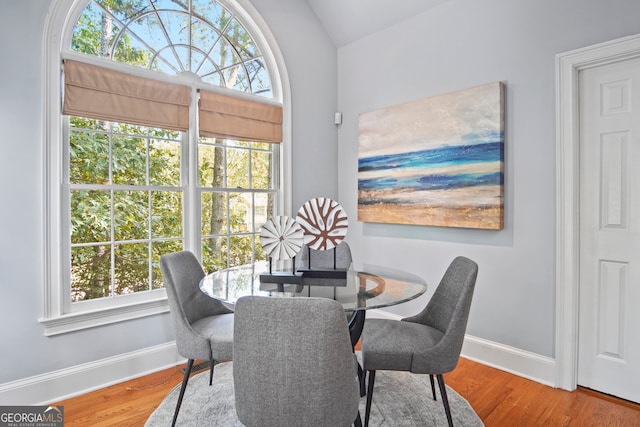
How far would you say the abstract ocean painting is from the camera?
8.89 ft

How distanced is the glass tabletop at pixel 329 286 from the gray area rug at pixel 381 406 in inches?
29.4

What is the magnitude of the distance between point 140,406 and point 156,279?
2.99ft

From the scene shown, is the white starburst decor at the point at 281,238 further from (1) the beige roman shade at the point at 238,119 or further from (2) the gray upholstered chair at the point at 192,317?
(1) the beige roman shade at the point at 238,119

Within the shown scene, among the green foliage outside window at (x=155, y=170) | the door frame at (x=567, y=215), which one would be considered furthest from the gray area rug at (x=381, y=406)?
the green foliage outside window at (x=155, y=170)

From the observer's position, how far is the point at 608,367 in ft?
7.68

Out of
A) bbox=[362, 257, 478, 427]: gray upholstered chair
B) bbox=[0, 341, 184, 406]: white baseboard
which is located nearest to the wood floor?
bbox=[0, 341, 184, 406]: white baseboard

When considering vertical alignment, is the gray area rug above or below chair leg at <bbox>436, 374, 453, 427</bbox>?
below

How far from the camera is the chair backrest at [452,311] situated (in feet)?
5.97

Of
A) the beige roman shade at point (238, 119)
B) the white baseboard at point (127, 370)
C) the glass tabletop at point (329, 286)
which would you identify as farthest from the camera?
the beige roman shade at point (238, 119)

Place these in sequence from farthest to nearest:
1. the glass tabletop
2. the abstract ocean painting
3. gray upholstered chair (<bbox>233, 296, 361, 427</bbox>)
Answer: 1. the abstract ocean painting
2. the glass tabletop
3. gray upholstered chair (<bbox>233, 296, 361, 427</bbox>)

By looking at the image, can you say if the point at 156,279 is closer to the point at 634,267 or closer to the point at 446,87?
the point at 446,87

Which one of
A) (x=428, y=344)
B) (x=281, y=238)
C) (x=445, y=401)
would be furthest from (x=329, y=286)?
(x=445, y=401)

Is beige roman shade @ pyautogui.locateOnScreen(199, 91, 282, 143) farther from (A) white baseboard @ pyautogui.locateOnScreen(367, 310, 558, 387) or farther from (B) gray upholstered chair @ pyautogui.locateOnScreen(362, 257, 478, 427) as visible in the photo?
(A) white baseboard @ pyautogui.locateOnScreen(367, 310, 558, 387)

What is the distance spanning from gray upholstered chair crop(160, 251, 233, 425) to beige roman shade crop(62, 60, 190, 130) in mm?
1075
